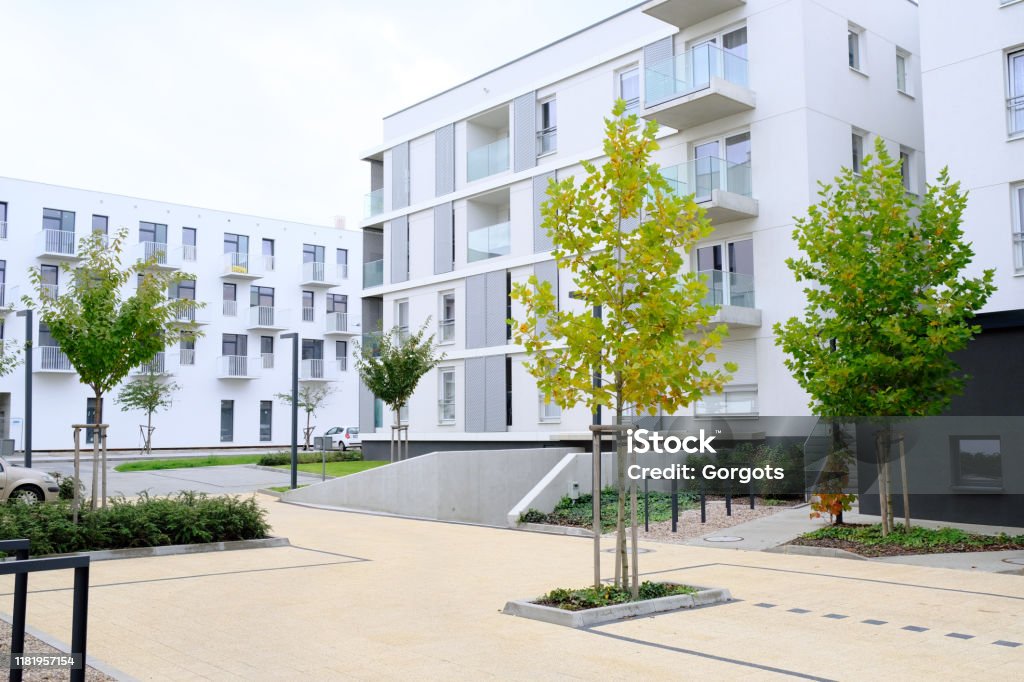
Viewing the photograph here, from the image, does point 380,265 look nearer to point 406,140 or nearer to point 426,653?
point 406,140

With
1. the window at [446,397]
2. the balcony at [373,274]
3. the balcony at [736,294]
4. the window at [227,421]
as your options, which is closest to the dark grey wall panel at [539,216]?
the window at [446,397]

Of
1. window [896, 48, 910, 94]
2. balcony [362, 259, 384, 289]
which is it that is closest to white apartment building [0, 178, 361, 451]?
balcony [362, 259, 384, 289]

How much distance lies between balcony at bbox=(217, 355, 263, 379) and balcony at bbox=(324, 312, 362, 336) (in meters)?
5.35

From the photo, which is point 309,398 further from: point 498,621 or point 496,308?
point 498,621

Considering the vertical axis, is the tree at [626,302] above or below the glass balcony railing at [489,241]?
below

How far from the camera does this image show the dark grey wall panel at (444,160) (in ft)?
108

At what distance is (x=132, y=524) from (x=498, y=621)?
7.10 meters

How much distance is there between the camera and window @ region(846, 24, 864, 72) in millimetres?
24297

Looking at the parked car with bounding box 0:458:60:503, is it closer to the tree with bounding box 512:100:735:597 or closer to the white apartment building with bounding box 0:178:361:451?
the tree with bounding box 512:100:735:597

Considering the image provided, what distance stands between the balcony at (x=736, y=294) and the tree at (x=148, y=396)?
32170mm

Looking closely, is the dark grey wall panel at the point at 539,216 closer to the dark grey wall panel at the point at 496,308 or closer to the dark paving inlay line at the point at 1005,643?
the dark grey wall panel at the point at 496,308

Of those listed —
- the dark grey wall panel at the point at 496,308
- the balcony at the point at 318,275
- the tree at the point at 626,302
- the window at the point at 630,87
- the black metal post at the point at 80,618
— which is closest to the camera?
the black metal post at the point at 80,618

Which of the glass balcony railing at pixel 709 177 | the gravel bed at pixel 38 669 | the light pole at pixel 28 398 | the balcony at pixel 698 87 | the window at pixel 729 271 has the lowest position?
the gravel bed at pixel 38 669

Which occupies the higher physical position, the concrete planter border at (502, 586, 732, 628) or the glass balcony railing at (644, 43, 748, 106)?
the glass balcony railing at (644, 43, 748, 106)
